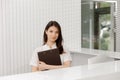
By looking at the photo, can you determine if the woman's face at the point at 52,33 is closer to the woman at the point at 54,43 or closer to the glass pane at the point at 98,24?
the woman at the point at 54,43

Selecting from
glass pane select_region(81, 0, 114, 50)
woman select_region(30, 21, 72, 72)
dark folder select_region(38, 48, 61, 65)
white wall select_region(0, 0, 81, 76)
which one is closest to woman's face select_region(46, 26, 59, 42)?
woman select_region(30, 21, 72, 72)

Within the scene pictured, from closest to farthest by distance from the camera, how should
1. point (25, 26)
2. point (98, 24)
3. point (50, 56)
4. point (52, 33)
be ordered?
1. point (50, 56)
2. point (52, 33)
3. point (25, 26)
4. point (98, 24)

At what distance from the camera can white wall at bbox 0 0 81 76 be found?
127 inches

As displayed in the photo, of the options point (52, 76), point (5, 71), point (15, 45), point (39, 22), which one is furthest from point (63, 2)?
point (52, 76)

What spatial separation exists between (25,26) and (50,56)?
49.9 inches

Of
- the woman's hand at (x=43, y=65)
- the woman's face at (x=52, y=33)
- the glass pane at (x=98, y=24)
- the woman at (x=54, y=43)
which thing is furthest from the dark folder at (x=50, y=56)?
the glass pane at (x=98, y=24)

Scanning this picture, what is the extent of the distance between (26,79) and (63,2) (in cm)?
299

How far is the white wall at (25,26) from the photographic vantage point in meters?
3.23

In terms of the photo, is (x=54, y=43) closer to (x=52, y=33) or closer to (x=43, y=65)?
(x=52, y=33)

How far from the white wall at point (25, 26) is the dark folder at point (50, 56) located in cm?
110

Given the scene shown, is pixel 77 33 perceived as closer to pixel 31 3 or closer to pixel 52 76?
pixel 31 3

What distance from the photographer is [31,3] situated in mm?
3436

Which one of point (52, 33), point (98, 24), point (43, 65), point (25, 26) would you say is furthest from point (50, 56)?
point (98, 24)

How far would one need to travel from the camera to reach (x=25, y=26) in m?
3.39
